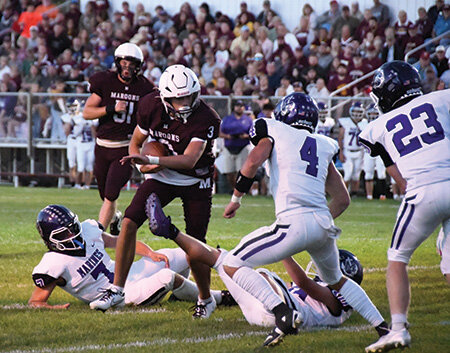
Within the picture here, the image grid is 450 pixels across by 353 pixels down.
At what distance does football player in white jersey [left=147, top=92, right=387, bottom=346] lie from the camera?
4344mm

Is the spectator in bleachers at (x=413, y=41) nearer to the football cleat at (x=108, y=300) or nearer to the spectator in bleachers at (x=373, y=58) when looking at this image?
the spectator in bleachers at (x=373, y=58)

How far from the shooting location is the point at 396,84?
4.47 m

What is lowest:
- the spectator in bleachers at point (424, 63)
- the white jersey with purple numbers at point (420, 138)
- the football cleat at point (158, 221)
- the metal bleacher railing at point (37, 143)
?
the metal bleacher railing at point (37, 143)

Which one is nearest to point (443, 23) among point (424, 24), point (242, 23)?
point (424, 24)

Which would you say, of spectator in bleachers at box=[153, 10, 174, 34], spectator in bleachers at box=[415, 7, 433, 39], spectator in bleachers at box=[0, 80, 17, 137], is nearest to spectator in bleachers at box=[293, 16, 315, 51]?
spectator in bleachers at box=[415, 7, 433, 39]

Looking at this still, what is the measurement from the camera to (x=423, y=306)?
557cm

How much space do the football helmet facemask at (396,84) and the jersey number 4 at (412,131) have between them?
0.46 feet

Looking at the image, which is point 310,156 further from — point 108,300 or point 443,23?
point 443,23

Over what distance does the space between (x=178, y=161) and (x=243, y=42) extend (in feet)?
43.8

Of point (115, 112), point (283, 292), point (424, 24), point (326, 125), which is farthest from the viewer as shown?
point (424, 24)

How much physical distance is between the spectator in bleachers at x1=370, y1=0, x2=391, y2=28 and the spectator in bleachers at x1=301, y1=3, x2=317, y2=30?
1373 millimetres

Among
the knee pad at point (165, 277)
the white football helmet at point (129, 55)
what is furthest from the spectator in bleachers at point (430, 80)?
the knee pad at point (165, 277)

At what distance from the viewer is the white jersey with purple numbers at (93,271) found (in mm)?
5328

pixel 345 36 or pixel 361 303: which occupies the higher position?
pixel 345 36
